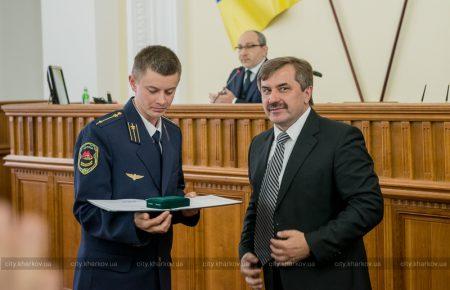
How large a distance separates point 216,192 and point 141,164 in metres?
1.71

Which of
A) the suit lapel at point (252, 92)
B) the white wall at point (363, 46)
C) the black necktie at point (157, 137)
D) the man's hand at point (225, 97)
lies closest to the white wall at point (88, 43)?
the white wall at point (363, 46)

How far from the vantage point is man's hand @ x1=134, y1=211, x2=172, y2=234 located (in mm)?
1777

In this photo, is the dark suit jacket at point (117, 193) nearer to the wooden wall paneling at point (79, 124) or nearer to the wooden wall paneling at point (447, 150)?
the wooden wall paneling at point (447, 150)

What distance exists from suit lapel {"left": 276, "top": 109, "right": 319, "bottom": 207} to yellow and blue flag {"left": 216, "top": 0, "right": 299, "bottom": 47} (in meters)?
4.27

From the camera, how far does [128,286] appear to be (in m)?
1.93

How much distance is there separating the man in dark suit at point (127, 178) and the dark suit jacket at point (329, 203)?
0.37m

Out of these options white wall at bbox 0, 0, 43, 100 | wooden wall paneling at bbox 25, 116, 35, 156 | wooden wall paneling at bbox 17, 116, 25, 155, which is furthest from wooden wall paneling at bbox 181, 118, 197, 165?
white wall at bbox 0, 0, 43, 100

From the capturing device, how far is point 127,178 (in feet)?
6.41

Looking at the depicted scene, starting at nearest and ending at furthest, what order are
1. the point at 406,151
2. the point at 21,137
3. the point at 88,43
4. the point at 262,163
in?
the point at 262,163 → the point at 406,151 → the point at 21,137 → the point at 88,43

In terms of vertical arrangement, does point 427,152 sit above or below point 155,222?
above

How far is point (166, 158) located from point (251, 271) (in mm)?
464

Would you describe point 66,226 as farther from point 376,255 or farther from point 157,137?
point 157,137

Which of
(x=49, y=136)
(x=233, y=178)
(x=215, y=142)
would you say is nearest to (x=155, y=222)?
(x=233, y=178)

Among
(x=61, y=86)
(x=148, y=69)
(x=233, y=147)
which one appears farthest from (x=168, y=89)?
(x=61, y=86)
